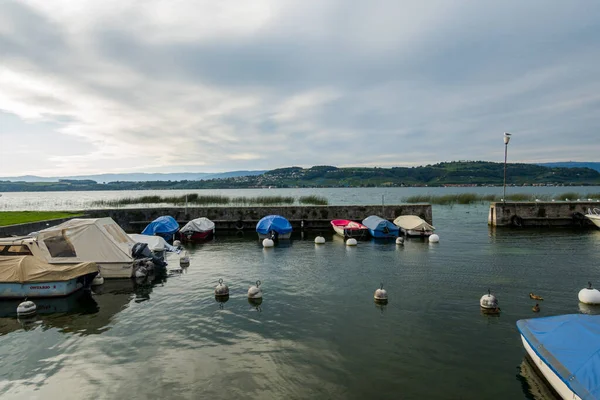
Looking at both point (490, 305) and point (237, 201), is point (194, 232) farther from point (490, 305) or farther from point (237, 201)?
point (490, 305)

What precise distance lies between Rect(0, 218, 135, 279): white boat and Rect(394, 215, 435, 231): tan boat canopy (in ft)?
82.8

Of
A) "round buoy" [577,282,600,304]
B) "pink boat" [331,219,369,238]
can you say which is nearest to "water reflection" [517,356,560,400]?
"round buoy" [577,282,600,304]

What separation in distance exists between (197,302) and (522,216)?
3846 centimetres

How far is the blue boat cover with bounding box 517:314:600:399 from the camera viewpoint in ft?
23.6

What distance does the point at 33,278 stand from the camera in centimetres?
1678

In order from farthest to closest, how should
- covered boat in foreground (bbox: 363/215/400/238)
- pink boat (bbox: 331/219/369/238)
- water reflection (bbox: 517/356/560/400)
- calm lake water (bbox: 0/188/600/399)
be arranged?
pink boat (bbox: 331/219/369/238) → covered boat in foreground (bbox: 363/215/400/238) → calm lake water (bbox: 0/188/600/399) → water reflection (bbox: 517/356/560/400)

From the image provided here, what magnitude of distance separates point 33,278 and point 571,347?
2086 cm

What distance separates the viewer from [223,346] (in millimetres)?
11750

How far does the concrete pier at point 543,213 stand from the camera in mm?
39656

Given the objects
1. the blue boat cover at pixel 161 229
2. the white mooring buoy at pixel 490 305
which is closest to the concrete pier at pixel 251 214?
the blue boat cover at pixel 161 229

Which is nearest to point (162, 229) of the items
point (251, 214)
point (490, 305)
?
point (251, 214)

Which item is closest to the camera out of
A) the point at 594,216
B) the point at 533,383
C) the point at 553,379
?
the point at 553,379

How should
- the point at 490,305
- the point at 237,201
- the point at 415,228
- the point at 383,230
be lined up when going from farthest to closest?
the point at 237,201 → the point at 415,228 → the point at 383,230 → the point at 490,305

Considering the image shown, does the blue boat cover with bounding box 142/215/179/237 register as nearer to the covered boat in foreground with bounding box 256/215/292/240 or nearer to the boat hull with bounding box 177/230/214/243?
the boat hull with bounding box 177/230/214/243
